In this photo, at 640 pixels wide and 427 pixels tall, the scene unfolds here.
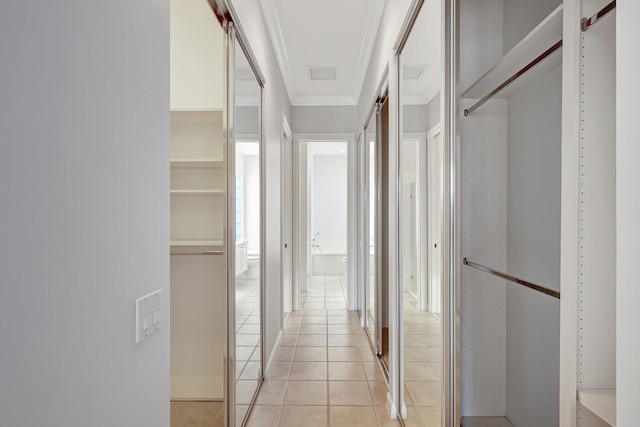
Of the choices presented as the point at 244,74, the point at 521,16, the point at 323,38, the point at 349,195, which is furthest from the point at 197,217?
the point at 349,195

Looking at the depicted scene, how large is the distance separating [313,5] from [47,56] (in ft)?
8.97

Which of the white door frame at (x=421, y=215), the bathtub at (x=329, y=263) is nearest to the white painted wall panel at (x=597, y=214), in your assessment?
the white door frame at (x=421, y=215)

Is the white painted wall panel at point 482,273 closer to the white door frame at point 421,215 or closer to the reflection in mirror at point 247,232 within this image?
the white door frame at point 421,215

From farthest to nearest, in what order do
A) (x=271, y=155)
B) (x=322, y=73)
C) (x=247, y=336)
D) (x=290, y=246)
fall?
(x=290, y=246) → (x=322, y=73) → (x=271, y=155) → (x=247, y=336)

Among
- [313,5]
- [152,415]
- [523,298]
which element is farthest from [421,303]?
[313,5]

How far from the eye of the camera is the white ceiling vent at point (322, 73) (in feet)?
13.6

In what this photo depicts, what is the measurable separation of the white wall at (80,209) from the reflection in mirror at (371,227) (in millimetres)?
2838

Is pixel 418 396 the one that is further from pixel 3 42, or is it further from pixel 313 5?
pixel 313 5

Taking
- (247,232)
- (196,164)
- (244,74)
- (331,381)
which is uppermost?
(244,74)

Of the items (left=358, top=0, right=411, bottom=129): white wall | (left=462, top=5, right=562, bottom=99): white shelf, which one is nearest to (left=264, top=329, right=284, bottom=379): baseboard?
(left=358, top=0, right=411, bottom=129): white wall

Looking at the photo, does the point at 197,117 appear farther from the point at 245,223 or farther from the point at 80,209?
the point at 80,209

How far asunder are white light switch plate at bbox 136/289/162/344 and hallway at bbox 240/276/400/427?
1701 millimetres

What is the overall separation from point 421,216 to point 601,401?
4.33 feet
